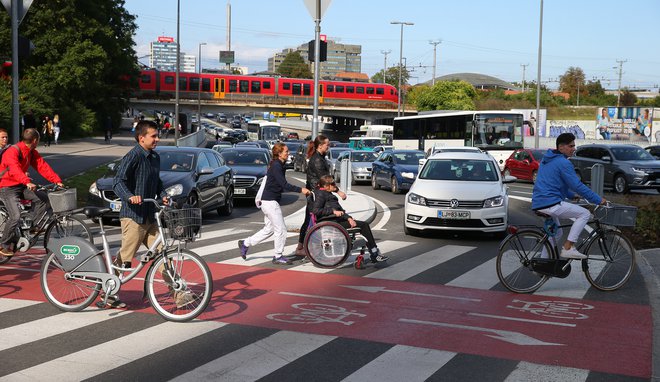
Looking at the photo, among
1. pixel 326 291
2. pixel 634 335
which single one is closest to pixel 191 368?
pixel 326 291

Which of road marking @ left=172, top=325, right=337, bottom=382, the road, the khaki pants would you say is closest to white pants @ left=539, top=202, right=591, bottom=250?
the road

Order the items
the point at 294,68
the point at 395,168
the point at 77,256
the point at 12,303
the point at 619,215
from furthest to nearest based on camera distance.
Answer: the point at 294,68
the point at 395,168
the point at 619,215
the point at 12,303
the point at 77,256

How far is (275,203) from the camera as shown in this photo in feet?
35.7

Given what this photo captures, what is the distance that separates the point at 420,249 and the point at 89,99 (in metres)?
50.1

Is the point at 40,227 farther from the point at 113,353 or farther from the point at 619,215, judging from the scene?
the point at 619,215

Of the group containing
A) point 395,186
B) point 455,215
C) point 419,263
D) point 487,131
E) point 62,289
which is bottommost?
point 395,186

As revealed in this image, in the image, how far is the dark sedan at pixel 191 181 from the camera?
15594 mm

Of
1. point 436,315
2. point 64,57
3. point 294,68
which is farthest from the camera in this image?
point 294,68

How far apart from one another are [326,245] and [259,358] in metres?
4.65

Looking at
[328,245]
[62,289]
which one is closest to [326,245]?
[328,245]

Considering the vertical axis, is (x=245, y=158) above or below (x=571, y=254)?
above

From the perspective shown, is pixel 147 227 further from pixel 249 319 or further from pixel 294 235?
pixel 294 235

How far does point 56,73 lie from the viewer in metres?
50.1

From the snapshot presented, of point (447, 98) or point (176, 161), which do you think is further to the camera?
point (447, 98)
